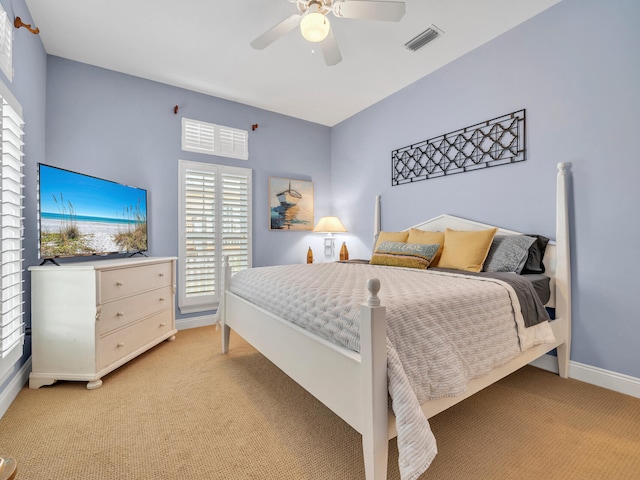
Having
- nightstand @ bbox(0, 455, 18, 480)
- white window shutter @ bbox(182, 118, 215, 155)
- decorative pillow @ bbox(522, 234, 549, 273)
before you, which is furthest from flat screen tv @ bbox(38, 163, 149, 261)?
decorative pillow @ bbox(522, 234, 549, 273)

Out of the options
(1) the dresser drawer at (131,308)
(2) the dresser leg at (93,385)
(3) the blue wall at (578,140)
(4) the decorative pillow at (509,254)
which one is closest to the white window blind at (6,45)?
(1) the dresser drawer at (131,308)

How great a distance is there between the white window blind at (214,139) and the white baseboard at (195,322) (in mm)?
1922

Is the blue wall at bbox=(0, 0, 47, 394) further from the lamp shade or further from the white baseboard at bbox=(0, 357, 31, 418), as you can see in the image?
the lamp shade

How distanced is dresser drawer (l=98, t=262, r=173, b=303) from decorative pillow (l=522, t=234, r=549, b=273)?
117 inches

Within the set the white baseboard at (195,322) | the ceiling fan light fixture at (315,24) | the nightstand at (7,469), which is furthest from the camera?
the white baseboard at (195,322)

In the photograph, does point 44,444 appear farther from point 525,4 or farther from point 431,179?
point 525,4

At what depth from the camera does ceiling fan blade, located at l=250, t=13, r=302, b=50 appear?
1.91m

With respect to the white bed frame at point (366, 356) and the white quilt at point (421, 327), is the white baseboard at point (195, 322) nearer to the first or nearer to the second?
the white bed frame at point (366, 356)

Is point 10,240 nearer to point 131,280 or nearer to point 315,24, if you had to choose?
point 131,280

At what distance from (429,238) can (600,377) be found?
58.8 inches

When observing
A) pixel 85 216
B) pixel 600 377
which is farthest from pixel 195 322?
pixel 600 377

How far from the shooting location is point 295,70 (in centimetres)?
307

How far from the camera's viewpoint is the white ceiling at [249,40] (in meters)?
2.25

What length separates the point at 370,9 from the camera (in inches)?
71.9
